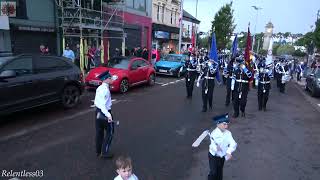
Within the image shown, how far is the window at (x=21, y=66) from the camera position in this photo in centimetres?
805

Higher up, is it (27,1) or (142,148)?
(27,1)

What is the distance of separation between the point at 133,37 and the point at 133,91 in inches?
577

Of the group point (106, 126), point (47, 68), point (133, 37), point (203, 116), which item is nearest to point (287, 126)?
point (203, 116)

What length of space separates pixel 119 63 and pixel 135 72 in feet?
2.66

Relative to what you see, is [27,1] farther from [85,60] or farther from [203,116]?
[203,116]

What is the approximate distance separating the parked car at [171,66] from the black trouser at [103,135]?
14741 mm

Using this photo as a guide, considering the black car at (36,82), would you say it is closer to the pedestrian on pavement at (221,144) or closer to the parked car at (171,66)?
the pedestrian on pavement at (221,144)


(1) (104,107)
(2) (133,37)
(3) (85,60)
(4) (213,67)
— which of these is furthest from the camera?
(2) (133,37)

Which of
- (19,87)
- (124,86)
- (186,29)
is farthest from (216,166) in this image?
(186,29)

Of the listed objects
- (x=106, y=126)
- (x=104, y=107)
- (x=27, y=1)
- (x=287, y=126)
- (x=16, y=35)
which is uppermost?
(x=27, y=1)

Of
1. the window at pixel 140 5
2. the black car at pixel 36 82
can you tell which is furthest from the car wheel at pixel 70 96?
the window at pixel 140 5

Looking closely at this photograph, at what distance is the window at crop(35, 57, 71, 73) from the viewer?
8828 mm

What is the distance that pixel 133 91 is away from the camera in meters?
14.5

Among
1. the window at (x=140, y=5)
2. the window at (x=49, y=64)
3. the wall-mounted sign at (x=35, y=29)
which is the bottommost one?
the window at (x=49, y=64)
